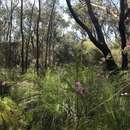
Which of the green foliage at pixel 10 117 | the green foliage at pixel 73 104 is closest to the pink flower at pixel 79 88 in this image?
the green foliage at pixel 73 104

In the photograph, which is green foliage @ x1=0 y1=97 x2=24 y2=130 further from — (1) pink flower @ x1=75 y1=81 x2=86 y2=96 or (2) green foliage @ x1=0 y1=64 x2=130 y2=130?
(1) pink flower @ x1=75 y1=81 x2=86 y2=96

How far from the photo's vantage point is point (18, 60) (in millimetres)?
55531

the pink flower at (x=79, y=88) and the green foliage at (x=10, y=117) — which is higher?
the pink flower at (x=79, y=88)

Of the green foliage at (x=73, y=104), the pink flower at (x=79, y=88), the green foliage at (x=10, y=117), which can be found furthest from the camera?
the green foliage at (x=10, y=117)

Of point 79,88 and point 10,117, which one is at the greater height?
point 79,88

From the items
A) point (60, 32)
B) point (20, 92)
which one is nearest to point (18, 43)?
point (60, 32)

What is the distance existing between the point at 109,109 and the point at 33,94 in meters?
1.32

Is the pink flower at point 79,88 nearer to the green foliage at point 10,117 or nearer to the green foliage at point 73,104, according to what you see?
the green foliage at point 73,104

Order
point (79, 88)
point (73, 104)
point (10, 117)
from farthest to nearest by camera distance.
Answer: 1. point (10, 117)
2. point (73, 104)
3. point (79, 88)

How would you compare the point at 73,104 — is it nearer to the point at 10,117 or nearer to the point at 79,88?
the point at 79,88

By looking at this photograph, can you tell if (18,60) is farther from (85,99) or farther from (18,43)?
(85,99)

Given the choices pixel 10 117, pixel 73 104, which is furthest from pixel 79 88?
pixel 10 117

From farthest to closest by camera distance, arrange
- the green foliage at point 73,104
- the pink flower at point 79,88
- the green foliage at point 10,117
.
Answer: the green foliage at point 10,117 → the pink flower at point 79,88 → the green foliage at point 73,104

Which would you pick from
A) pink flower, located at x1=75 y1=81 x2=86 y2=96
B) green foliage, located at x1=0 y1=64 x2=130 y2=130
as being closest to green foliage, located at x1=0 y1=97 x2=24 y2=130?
green foliage, located at x1=0 y1=64 x2=130 y2=130
